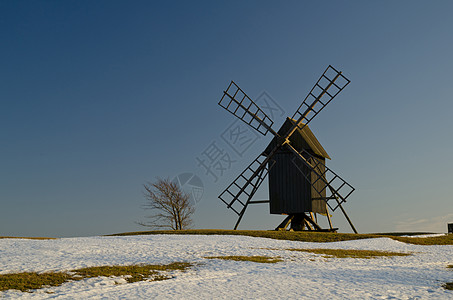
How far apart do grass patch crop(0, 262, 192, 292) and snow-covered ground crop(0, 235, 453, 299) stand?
423mm

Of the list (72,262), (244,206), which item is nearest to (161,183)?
(244,206)

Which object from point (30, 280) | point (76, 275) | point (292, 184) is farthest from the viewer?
point (292, 184)

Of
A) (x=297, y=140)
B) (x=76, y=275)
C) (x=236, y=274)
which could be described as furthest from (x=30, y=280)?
(x=297, y=140)

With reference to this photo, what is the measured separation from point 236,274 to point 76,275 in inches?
163

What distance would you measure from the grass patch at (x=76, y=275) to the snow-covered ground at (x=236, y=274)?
0.42 metres

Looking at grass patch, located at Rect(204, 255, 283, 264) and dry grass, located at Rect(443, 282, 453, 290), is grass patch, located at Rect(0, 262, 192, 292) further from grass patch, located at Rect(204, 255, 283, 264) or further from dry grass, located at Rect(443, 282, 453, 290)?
dry grass, located at Rect(443, 282, 453, 290)

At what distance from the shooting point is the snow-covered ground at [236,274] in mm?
9117

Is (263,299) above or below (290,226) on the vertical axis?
below

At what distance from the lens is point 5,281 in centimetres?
1012

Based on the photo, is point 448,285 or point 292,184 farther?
point 292,184

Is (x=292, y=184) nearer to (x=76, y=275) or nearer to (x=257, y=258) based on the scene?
(x=257, y=258)

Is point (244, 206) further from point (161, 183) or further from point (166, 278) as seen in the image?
point (166, 278)

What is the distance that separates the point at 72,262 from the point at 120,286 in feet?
12.6

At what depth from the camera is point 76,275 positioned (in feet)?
35.4
